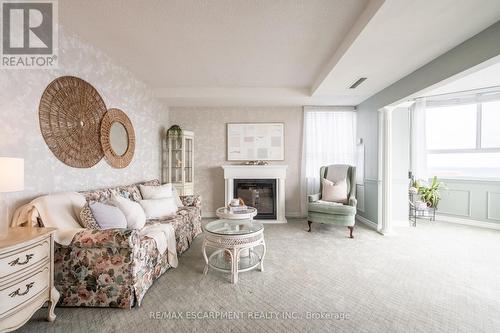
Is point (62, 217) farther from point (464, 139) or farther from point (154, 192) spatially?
point (464, 139)

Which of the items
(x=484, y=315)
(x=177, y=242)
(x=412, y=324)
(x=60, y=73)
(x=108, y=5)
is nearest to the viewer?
(x=412, y=324)

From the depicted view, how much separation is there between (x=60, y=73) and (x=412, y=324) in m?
3.85

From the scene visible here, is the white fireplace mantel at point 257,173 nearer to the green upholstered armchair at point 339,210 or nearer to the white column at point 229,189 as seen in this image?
the white column at point 229,189

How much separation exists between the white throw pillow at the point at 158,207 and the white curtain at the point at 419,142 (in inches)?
192

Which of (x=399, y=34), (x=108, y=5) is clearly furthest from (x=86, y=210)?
(x=399, y=34)

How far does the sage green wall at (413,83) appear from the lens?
2.07 m

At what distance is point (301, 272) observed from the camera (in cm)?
248

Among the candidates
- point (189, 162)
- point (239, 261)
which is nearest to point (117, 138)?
point (189, 162)

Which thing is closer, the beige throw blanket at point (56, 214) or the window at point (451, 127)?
the beige throw blanket at point (56, 214)

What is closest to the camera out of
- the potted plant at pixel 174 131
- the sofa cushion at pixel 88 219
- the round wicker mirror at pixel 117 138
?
the sofa cushion at pixel 88 219

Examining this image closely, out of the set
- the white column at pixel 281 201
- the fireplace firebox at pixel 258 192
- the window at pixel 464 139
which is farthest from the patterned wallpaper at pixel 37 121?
the window at pixel 464 139

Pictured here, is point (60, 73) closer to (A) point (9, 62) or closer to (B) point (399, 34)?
(A) point (9, 62)

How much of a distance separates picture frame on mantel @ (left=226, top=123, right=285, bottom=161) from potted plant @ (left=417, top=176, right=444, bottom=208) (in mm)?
2929

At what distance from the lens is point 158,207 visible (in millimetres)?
3082
